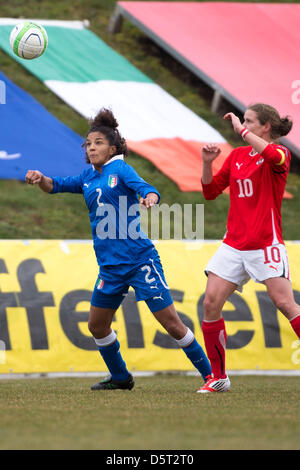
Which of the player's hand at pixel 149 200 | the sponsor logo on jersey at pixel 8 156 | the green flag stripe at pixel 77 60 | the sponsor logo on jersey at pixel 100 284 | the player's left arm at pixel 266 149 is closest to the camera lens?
the player's hand at pixel 149 200

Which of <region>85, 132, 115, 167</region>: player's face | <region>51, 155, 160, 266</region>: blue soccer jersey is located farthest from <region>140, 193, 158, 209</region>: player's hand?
<region>85, 132, 115, 167</region>: player's face

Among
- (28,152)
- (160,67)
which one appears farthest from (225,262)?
(160,67)

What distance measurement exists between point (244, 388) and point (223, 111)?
32.4 feet

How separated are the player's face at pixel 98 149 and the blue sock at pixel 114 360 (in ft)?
4.64

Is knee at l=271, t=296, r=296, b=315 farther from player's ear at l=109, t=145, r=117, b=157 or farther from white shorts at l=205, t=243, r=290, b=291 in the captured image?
player's ear at l=109, t=145, r=117, b=157

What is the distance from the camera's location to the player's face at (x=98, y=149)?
6.18m

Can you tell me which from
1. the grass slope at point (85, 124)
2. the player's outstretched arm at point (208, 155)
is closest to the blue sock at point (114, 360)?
the player's outstretched arm at point (208, 155)

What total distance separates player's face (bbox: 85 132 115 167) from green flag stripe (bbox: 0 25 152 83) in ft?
29.4

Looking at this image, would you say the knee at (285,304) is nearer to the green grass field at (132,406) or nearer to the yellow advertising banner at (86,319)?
Result: the green grass field at (132,406)

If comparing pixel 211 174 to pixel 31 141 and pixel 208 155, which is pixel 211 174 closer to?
pixel 208 155

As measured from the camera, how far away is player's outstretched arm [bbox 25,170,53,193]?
6102mm

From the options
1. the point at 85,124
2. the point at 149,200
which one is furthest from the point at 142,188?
the point at 85,124

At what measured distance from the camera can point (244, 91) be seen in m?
15.2
